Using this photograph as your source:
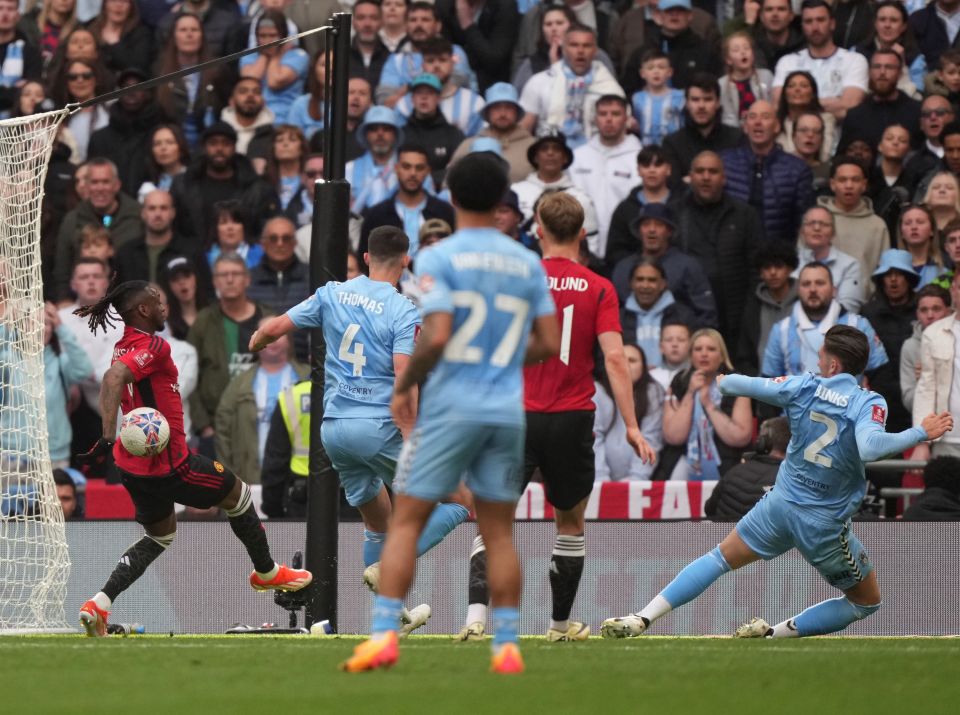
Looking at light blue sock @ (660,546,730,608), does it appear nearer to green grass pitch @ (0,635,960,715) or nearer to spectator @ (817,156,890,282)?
green grass pitch @ (0,635,960,715)

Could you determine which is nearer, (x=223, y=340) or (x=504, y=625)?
(x=504, y=625)

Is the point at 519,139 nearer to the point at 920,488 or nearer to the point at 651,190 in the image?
the point at 651,190

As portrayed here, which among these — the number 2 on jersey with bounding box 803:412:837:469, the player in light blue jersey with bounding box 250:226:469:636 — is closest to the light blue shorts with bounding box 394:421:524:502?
the player in light blue jersey with bounding box 250:226:469:636

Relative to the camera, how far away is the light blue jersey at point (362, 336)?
9.98m

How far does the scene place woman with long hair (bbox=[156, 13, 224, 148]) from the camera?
60.1 feet

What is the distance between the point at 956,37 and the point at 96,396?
9026 millimetres

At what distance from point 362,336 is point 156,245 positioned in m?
7.14

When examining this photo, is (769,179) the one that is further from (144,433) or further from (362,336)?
(144,433)

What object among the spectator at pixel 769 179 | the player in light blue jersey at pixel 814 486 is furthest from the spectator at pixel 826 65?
the player in light blue jersey at pixel 814 486

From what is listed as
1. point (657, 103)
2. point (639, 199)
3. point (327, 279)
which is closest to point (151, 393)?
point (327, 279)

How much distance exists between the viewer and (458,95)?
1755 centimetres

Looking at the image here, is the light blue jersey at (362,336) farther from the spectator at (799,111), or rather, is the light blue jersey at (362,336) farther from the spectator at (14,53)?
the spectator at (14,53)

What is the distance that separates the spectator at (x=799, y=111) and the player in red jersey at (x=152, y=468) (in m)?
7.58

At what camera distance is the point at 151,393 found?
34.6ft
